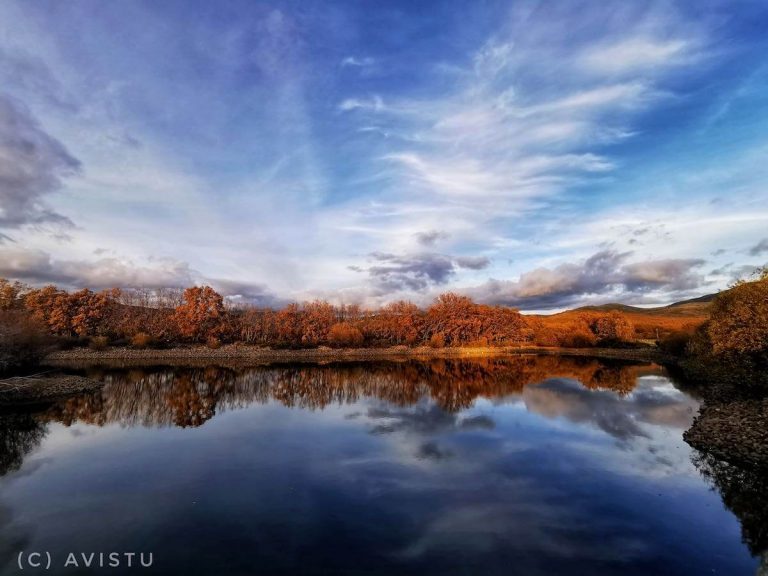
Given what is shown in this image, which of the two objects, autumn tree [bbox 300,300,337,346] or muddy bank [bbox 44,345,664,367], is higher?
autumn tree [bbox 300,300,337,346]

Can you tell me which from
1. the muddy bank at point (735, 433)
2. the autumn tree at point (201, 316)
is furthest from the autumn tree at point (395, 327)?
the muddy bank at point (735, 433)

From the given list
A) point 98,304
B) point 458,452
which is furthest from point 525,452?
point 98,304

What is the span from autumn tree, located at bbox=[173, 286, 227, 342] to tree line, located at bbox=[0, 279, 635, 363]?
17cm

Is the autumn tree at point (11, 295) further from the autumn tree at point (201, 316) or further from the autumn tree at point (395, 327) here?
the autumn tree at point (395, 327)

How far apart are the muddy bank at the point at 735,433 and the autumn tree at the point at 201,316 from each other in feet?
242

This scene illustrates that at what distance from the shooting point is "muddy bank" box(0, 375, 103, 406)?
97.7 ft

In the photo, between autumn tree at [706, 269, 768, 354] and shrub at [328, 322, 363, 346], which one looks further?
Result: shrub at [328, 322, 363, 346]

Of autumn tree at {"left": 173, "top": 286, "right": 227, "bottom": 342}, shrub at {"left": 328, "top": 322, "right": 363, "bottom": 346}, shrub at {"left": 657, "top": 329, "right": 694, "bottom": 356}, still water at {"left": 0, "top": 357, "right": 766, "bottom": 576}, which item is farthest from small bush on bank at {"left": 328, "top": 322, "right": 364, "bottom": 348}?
shrub at {"left": 657, "top": 329, "right": 694, "bottom": 356}

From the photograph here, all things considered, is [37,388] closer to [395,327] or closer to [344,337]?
[344,337]

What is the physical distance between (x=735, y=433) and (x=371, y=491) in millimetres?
18485

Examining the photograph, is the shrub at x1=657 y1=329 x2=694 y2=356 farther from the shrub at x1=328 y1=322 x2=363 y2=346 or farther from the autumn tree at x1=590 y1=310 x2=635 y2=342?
the shrub at x1=328 y1=322 x2=363 y2=346

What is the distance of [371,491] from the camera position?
46.0 feet

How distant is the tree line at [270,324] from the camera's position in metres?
75.6

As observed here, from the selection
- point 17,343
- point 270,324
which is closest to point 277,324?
point 270,324
